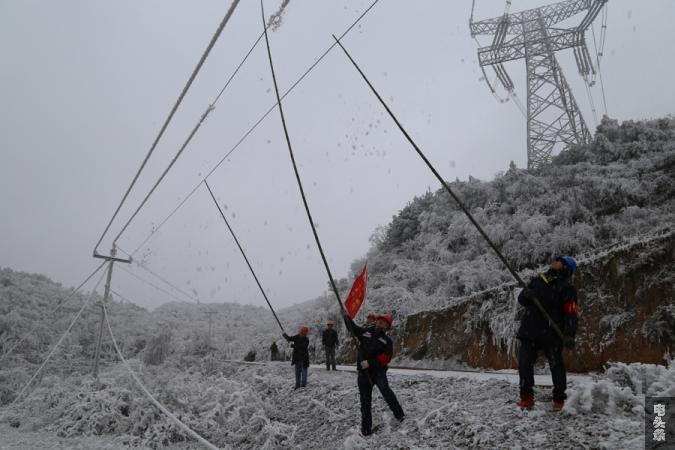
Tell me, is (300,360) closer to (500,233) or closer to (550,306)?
(550,306)

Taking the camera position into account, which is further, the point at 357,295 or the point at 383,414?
the point at 357,295

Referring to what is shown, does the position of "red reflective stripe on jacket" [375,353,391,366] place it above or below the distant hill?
below

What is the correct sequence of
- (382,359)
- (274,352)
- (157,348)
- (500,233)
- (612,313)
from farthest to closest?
(157,348) → (274,352) → (500,233) → (612,313) → (382,359)

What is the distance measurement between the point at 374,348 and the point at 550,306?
2426 mm

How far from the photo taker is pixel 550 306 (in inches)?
191

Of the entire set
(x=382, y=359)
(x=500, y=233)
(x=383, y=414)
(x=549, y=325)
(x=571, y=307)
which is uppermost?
(x=500, y=233)

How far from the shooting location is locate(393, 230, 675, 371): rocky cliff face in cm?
757

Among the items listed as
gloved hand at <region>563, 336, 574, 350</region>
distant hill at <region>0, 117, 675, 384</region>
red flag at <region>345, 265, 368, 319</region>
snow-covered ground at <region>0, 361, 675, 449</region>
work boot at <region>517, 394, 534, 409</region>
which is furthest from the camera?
distant hill at <region>0, 117, 675, 384</region>

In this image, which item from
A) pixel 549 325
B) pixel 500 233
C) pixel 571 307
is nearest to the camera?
pixel 571 307

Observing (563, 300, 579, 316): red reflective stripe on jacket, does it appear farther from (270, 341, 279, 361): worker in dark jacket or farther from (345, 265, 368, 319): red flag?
(270, 341, 279, 361): worker in dark jacket

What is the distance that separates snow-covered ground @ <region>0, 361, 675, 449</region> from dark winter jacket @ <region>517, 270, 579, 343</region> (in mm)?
709

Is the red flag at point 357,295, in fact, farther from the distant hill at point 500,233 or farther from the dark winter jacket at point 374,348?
the dark winter jacket at point 374,348

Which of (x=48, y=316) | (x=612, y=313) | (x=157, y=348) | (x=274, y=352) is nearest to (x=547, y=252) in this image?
(x=612, y=313)

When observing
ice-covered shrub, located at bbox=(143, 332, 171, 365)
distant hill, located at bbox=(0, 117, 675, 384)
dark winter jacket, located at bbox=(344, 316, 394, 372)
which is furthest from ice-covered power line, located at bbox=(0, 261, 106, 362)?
dark winter jacket, located at bbox=(344, 316, 394, 372)
